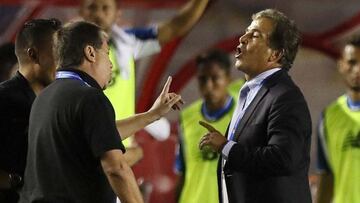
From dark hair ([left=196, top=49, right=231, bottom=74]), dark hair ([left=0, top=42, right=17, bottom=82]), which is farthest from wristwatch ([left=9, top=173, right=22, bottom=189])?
dark hair ([left=196, top=49, right=231, bottom=74])

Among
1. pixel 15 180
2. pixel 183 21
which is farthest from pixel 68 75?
pixel 183 21

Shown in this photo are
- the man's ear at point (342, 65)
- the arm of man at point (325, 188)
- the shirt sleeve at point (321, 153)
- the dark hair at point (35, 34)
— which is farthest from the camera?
the man's ear at point (342, 65)

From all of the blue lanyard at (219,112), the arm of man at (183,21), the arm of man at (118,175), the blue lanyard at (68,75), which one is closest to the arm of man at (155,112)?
the blue lanyard at (68,75)

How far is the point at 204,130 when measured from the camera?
Answer: 19.5 feet

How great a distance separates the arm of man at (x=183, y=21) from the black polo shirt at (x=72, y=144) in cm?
207

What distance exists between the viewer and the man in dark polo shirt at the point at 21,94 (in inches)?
151

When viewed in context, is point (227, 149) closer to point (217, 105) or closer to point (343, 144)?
point (343, 144)

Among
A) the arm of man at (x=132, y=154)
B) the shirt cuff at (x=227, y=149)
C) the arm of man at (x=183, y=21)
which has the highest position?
the shirt cuff at (x=227, y=149)

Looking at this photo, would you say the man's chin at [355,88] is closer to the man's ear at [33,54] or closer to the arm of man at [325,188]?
the arm of man at [325,188]

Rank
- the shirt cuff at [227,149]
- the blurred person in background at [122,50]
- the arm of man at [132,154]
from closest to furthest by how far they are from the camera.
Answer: the shirt cuff at [227,149] < the arm of man at [132,154] < the blurred person in background at [122,50]

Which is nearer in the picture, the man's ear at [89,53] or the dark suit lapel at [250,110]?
the man's ear at [89,53]

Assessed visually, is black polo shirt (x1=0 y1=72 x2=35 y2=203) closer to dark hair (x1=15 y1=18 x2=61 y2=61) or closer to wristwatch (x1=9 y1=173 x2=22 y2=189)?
wristwatch (x1=9 y1=173 x2=22 y2=189)

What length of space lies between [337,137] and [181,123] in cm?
91

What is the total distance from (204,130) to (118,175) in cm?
253
